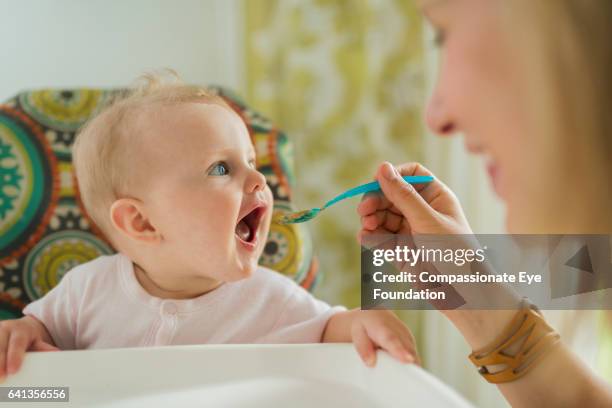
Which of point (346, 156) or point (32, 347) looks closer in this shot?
point (32, 347)

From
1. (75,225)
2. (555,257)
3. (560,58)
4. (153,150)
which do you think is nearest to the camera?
(560,58)

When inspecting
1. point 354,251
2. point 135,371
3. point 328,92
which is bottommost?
point 135,371

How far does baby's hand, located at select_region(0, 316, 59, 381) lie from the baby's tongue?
0.21 m

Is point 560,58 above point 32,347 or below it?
above

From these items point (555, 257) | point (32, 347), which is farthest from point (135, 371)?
point (555, 257)

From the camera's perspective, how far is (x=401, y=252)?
1.72 feet

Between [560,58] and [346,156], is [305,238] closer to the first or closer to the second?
[346,156]

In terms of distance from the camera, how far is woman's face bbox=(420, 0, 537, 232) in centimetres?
35

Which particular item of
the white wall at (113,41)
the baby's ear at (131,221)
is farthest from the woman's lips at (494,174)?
the white wall at (113,41)

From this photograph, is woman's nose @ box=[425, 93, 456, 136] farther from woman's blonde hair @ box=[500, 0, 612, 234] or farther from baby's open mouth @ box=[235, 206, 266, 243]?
baby's open mouth @ box=[235, 206, 266, 243]

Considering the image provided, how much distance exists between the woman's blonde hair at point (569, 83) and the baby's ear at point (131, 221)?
368mm

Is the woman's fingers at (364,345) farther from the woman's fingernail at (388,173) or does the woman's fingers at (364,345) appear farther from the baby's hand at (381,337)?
the woman's fingernail at (388,173)

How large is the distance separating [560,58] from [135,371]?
400 millimetres

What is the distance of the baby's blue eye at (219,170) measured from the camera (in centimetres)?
56
